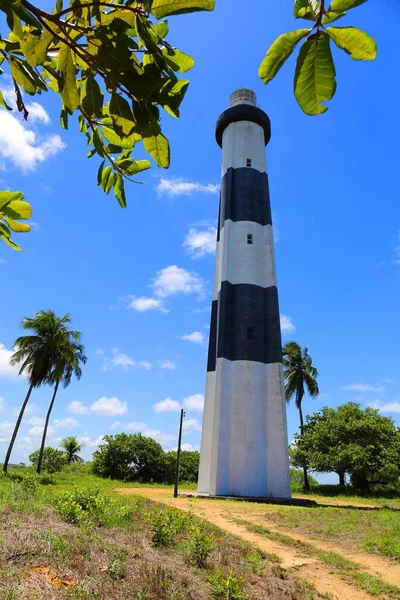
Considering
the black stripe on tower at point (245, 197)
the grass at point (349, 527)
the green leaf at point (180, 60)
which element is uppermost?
the black stripe on tower at point (245, 197)

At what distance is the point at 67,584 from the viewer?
4531mm

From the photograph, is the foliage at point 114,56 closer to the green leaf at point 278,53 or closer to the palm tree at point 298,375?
the green leaf at point 278,53

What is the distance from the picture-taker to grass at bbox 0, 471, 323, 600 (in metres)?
4.57

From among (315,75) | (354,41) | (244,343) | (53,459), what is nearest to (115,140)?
(315,75)

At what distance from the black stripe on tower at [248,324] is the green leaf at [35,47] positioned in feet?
67.9

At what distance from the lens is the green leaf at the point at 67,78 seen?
5.27 feet

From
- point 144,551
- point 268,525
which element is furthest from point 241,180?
point 144,551

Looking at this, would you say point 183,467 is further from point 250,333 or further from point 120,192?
point 120,192

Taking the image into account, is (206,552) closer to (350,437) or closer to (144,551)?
(144,551)

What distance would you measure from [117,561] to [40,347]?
2596cm

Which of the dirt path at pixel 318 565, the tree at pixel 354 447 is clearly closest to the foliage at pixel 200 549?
the dirt path at pixel 318 565

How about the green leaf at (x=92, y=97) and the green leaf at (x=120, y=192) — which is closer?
the green leaf at (x=92, y=97)

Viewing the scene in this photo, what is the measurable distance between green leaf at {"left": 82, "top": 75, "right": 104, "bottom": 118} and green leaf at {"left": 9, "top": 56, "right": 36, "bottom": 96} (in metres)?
0.21

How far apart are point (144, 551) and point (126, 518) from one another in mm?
2782
